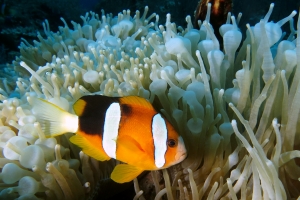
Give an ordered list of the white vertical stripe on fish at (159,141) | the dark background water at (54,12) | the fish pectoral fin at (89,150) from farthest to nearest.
Result: 1. the dark background water at (54,12)
2. the fish pectoral fin at (89,150)
3. the white vertical stripe on fish at (159,141)

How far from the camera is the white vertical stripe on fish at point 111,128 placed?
101 centimetres

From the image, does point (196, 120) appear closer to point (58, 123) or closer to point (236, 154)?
point (236, 154)

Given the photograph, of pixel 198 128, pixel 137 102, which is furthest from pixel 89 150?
pixel 198 128

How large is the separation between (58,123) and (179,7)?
318cm

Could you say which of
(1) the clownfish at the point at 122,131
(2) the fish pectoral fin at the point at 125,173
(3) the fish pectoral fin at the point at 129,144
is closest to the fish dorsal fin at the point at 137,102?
(1) the clownfish at the point at 122,131

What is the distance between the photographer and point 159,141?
A: 3.16ft

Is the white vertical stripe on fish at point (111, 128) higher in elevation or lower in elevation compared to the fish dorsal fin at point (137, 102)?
lower

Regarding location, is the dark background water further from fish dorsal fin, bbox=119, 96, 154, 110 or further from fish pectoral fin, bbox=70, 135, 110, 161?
fish dorsal fin, bbox=119, 96, 154, 110

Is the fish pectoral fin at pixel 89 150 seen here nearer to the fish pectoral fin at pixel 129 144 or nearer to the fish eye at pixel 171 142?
the fish pectoral fin at pixel 129 144

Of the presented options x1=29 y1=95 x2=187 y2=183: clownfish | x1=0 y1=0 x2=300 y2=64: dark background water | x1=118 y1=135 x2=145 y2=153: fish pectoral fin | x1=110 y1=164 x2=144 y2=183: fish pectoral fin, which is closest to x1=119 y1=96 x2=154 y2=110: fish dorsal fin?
x1=29 y1=95 x2=187 y2=183: clownfish

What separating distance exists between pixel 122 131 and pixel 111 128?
0.13 ft

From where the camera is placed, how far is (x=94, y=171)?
4.04 ft

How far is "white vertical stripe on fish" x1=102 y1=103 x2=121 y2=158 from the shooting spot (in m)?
1.01

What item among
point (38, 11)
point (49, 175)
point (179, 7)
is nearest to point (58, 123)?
point (49, 175)
